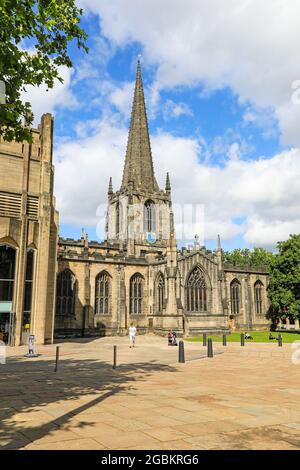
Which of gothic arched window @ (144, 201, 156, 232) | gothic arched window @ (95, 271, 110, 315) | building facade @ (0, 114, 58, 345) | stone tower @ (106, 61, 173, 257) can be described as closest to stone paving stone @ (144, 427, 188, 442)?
building facade @ (0, 114, 58, 345)

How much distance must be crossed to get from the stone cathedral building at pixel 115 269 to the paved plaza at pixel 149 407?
1185 centimetres

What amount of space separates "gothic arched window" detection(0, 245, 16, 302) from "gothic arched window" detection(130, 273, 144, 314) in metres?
19.4

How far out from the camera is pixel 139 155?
213 feet

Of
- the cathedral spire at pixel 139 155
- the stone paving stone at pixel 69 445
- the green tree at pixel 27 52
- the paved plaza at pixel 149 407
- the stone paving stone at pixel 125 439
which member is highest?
the cathedral spire at pixel 139 155

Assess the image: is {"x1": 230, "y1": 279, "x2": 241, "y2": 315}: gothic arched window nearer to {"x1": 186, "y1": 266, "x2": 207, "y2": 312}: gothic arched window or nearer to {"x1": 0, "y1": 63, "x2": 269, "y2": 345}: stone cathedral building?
{"x1": 0, "y1": 63, "x2": 269, "y2": 345}: stone cathedral building

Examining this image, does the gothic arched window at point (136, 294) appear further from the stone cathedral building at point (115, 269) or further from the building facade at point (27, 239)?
the building facade at point (27, 239)

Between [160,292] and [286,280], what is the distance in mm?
15980

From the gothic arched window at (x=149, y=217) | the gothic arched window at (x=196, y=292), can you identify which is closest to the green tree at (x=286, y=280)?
the gothic arched window at (x=196, y=292)

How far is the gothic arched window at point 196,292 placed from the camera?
42906 millimetres

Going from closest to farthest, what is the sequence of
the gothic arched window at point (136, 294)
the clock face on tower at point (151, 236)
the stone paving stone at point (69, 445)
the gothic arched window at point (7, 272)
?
1. the stone paving stone at point (69, 445)
2. the gothic arched window at point (7, 272)
3. the gothic arched window at point (136, 294)
4. the clock face on tower at point (151, 236)

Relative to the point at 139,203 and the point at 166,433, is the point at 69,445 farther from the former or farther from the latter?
the point at 139,203

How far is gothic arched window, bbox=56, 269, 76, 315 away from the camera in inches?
1548
